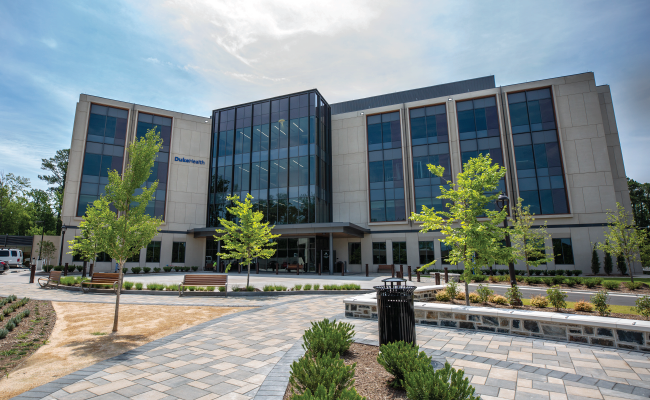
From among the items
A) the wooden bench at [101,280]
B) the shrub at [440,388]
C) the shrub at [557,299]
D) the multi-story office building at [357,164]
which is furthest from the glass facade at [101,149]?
the shrub at [440,388]

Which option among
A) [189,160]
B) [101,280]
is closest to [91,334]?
[101,280]

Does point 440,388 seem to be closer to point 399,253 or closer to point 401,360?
point 401,360

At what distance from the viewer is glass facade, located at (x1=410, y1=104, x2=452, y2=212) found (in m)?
Result: 31.1

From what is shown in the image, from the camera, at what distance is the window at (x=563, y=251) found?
1057 inches

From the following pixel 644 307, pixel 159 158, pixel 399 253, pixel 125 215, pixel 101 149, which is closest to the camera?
pixel 644 307

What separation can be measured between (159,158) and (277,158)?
13.1 metres

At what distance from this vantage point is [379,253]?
3189 centimetres

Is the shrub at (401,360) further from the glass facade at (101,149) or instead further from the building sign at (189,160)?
the building sign at (189,160)

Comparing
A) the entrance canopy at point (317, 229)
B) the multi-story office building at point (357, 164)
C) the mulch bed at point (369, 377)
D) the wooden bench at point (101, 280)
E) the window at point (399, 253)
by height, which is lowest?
the mulch bed at point (369, 377)

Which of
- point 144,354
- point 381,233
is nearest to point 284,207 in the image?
point 381,233

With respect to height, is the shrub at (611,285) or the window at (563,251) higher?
the window at (563,251)

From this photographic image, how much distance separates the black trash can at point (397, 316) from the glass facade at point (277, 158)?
81.4 feet

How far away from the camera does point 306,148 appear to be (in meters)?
31.9

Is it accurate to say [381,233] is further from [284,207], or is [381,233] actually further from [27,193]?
[27,193]
